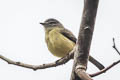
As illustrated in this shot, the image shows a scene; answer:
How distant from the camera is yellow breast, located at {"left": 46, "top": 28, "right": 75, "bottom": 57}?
6.27 metres

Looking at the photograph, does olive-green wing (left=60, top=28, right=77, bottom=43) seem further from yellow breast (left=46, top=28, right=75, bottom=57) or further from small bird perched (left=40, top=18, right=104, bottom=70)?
yellow breast (left=46, top=28, right=75, bottom=57)

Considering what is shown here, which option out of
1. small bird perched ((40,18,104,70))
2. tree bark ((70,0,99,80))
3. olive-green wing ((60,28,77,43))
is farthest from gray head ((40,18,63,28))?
tree bark ((70,0,99,80))

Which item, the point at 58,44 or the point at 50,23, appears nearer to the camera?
the point at 58,44

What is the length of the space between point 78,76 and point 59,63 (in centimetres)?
134

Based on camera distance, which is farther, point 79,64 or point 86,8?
point 79,64

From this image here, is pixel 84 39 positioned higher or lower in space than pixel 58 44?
higher

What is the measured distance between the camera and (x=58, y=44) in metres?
6.34

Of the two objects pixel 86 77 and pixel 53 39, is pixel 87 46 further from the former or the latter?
pixel 53 39

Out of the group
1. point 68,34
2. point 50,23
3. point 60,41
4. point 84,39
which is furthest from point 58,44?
point 84,39

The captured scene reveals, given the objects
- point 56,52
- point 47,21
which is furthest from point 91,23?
point 47,21

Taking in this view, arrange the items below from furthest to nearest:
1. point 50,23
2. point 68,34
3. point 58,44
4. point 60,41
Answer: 1. point 50,23
2. point 68,34
3. point 60,41
4. point 58,44

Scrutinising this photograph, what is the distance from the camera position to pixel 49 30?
7266 mm

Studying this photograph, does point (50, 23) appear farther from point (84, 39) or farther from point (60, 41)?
point (84, 39)

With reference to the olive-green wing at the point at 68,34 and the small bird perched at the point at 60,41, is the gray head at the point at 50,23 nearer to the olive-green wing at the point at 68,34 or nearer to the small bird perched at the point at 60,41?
the small bird perched at the point at 60,41
